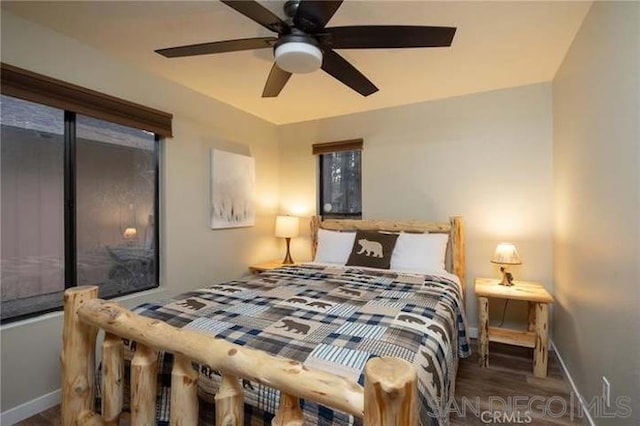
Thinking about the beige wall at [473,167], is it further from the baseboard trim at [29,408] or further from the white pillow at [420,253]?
the baseboard trim at [29,408]

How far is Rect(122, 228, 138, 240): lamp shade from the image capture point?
8.57 feet

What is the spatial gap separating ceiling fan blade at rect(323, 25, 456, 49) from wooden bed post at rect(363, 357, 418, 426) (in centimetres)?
148

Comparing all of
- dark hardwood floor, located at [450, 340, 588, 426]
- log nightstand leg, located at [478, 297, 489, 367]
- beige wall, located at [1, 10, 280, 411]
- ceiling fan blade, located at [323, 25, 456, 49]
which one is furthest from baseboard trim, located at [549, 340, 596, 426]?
beige wall, located at [1, 10, 280, 411]

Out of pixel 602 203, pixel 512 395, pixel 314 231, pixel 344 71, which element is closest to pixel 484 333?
pixel 512 395

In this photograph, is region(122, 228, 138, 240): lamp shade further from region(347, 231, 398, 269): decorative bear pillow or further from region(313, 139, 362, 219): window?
region(313, 139, 362, 219): window

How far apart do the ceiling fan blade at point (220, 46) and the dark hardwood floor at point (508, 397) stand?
2299 millimetres

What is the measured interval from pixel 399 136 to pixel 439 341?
2.51 metres

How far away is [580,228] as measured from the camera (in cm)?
202

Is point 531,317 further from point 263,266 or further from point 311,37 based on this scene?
point 311,37

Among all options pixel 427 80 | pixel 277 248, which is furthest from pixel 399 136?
pixel 277 248

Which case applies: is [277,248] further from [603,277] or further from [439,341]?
[603,277]

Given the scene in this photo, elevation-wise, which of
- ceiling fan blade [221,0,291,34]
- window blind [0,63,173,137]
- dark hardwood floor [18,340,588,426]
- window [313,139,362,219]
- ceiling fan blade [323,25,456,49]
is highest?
ceiling fan blade [221,0,291,34]

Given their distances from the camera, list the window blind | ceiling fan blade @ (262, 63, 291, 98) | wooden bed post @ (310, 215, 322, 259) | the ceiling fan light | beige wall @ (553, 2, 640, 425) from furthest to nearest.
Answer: wooden bed post @ (310, 215, 322, 259)
ceiling fan blade @ (262, 63, 291, 98)
the window blind
the ceiling fan light
beige wall @ (553, 2, 640, 425)

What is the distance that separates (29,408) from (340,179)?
10.8 feet
